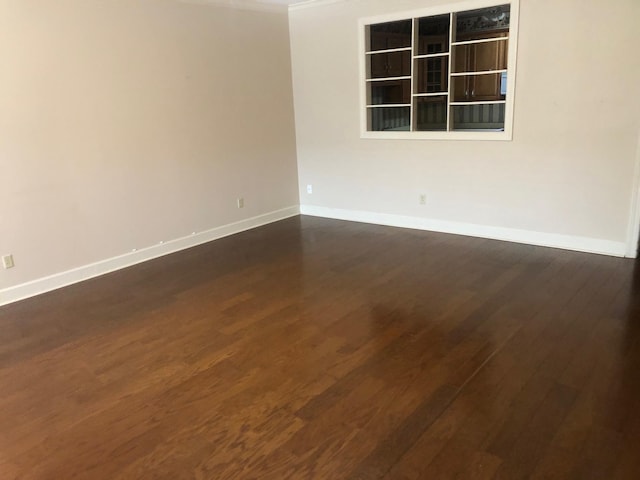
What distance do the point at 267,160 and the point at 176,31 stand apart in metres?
1.75

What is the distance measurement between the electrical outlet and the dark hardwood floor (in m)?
0.32

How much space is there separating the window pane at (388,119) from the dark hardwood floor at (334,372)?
2.00m

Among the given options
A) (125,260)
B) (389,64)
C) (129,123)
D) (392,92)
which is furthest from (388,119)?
(125,260)

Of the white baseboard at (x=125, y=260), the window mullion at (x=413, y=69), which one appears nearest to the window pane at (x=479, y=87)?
the window mullion at (x=413, y=69)

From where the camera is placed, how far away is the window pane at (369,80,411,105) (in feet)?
20.0

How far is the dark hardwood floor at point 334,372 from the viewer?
206cm

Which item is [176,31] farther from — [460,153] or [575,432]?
[575,432]

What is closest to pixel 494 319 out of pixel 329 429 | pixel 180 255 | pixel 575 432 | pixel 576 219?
pixel 575 432

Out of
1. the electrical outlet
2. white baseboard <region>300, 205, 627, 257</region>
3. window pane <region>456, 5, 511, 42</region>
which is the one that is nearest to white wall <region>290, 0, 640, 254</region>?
white baseboard <region>300, 205, 627, 257</region>

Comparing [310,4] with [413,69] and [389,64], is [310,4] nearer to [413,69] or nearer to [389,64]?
[389,64]

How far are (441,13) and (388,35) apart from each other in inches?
51.8

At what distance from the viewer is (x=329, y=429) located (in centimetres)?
222

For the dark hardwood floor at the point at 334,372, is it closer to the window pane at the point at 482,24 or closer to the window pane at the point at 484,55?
the window pane at the point at 484,55

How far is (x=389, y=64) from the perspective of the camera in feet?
20.0
